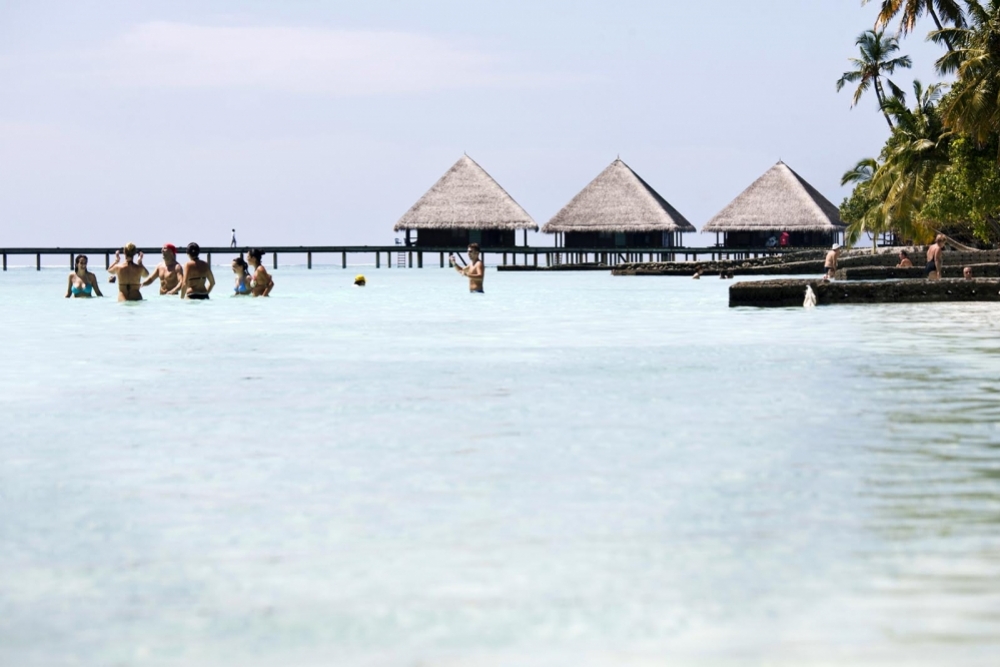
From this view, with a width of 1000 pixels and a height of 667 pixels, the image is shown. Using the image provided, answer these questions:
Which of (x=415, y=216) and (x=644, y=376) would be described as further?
(x=415, y=216)

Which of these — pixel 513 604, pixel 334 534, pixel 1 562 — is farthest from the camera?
pixel 334 534

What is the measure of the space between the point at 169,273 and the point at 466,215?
143 feet

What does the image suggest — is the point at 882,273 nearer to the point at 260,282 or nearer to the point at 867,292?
the point at 867,292

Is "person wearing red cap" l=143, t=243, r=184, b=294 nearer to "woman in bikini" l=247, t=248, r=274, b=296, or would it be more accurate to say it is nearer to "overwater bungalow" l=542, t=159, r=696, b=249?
"woman in bikini" l=247, t=248, r=274, b=296

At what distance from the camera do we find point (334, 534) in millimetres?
4820

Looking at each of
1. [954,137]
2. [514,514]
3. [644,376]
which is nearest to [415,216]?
[954,137]

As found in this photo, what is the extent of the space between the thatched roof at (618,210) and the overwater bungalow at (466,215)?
2.40 metres

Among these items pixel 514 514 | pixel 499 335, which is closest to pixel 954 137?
pixel 499 335

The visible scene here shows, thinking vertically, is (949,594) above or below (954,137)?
below

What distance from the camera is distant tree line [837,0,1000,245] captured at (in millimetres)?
28781

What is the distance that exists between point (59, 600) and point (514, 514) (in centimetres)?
177

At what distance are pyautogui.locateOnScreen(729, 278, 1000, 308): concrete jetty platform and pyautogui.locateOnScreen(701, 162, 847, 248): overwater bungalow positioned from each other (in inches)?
1837

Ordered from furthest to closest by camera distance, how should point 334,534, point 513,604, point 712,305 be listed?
point 712,305
point 334,534
point 513,604

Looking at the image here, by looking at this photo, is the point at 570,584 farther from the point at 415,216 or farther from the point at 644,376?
the point at 415,216
